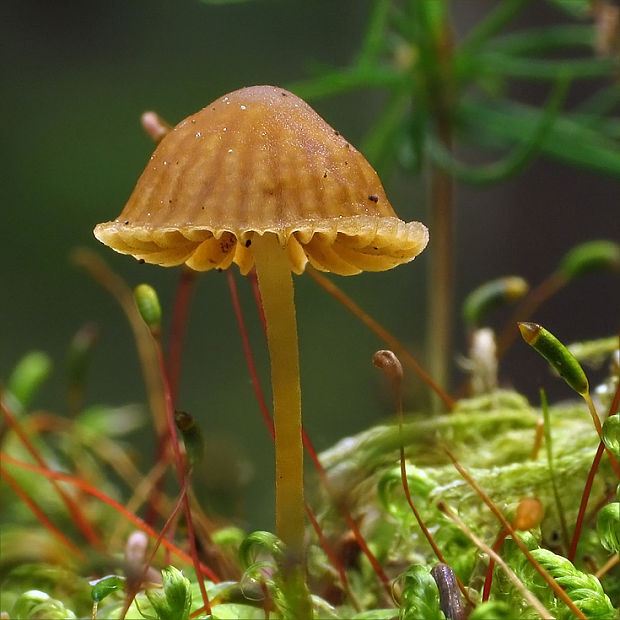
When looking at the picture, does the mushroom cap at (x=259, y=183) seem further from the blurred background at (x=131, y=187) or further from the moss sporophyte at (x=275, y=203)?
the blurred background at (x=131, y=187)

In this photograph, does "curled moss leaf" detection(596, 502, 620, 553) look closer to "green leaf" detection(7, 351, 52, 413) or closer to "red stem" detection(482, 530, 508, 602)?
"red stem" detection(482, 530, 508, 602)

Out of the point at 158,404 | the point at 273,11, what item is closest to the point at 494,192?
the point at 273,11

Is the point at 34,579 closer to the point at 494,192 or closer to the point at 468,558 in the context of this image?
the point at 468,558

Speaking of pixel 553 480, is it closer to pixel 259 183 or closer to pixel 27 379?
pixel 259 183

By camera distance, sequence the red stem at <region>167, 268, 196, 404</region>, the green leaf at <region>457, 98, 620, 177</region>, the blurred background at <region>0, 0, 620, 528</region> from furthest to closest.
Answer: the blurred background at <region>0, 0, 620, 528</region>
the green leaf at <region>457, 98, 620, 177</region>
the red stem at <region>167, 268, 196, 404</region>

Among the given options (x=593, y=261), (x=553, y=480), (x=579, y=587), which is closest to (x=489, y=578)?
(x=579, y=587)

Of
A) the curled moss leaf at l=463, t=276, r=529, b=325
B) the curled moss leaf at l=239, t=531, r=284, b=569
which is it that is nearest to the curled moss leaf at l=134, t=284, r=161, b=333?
the curled moss leaf at l=239, t=531, r=284, b=569

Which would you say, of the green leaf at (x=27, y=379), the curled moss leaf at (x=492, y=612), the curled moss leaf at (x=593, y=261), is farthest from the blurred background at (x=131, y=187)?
the curled moss leaf at (x=492, y=612)
